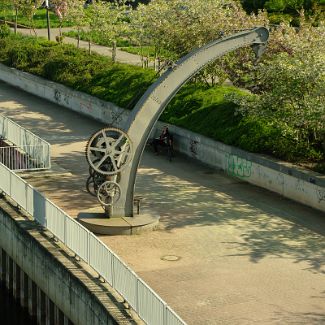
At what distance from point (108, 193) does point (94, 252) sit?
4656 mm

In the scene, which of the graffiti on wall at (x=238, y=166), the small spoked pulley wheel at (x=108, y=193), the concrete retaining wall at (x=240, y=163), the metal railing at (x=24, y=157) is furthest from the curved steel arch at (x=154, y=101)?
the metal railing at (x=24, y=157)

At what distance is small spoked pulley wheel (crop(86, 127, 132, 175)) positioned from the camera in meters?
27.6

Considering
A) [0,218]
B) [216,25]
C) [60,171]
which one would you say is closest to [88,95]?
[216,25]

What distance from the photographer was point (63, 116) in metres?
48.4

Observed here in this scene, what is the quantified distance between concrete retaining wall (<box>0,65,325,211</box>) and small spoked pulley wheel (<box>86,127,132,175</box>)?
1.15 m

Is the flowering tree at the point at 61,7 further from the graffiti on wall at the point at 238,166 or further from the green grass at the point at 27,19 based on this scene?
the graffiti on wall at the point at 238,166

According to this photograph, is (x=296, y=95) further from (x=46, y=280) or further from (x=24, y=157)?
(x=46, y=280)

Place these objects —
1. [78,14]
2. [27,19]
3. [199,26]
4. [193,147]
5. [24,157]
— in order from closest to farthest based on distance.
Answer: [24,157] → [193,147] → [199,26] → [78,14] → [27,19]

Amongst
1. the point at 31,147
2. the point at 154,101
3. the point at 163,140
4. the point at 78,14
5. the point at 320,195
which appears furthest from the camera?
the point at 78,14

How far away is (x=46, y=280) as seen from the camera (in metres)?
26.9

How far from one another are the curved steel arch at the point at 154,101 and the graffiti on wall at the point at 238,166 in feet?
23.1

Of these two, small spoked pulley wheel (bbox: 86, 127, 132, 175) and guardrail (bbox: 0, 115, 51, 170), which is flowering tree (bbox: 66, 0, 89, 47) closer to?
guardrail (bbox: 0, 115, 51, 170)

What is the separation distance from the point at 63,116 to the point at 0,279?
1730 cm

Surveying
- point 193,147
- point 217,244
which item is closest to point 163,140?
point 193,147
